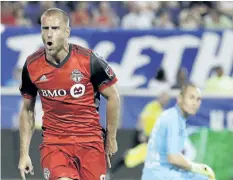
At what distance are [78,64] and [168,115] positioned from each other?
1.52 meters

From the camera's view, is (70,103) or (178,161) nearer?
(70,103)

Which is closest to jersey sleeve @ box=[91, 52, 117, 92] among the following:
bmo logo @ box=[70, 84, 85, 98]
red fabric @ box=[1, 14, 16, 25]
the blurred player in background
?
bmo logo @ box=[70, 84, 85, 98]

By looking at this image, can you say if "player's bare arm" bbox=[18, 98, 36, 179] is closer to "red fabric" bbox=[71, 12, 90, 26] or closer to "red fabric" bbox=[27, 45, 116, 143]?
"red fabric" bbox=[27, 45, 116, 143]

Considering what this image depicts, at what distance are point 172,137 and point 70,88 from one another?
1.47 metres

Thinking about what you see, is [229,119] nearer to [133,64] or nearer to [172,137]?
[133,64]

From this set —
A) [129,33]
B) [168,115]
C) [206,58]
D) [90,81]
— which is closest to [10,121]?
[129,33]

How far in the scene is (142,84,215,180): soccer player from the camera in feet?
27.8

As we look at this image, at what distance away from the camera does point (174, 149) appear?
8453mm

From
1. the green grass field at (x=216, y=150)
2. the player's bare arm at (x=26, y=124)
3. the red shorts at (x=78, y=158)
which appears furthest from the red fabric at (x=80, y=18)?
the red shorts at (x=78, y=158)

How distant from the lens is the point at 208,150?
1334cm

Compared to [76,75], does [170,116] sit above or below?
below

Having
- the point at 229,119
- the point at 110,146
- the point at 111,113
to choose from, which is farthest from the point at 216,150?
the point at 111,113

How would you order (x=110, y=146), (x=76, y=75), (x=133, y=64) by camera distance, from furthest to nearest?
(x=133, y=64) < (x=110, y=146) < (x=76, y=75)

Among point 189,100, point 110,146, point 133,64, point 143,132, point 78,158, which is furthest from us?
point 133,64
